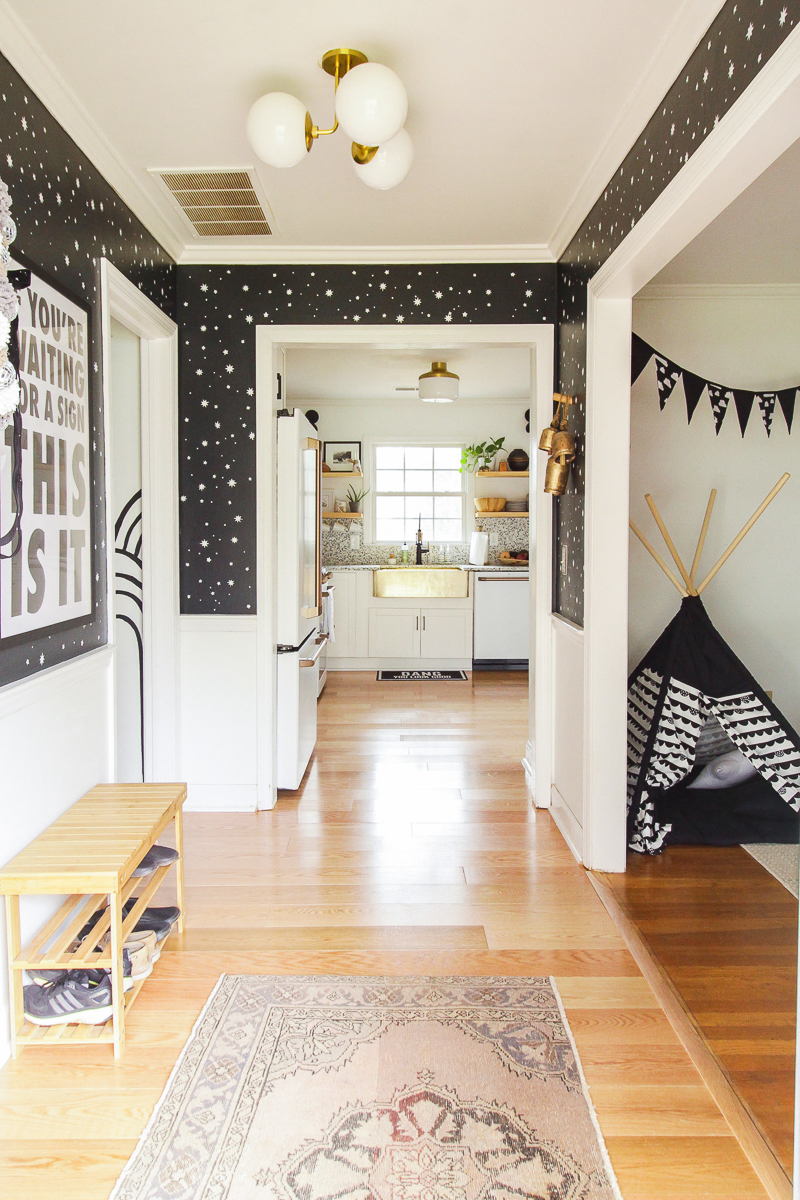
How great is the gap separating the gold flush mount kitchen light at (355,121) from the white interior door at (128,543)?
4.81 feet

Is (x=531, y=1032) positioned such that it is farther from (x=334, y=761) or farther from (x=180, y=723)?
(x=334, y=761)

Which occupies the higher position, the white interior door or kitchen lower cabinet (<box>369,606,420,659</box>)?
the white interior door

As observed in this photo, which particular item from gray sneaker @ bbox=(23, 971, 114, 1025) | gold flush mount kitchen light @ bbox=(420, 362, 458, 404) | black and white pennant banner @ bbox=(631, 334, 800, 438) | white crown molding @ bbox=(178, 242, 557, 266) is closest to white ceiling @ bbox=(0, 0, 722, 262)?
white crown molding @ bbox=(178, 242, 557, 266)

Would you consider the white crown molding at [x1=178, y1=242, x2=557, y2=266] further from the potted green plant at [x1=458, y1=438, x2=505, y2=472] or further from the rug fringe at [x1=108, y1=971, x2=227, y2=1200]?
the potted green plant at [x1=458, y1=438, x2=505, y2=472]

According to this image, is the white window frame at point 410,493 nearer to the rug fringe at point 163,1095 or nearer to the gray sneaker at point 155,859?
the gray sneaker at point 155,859

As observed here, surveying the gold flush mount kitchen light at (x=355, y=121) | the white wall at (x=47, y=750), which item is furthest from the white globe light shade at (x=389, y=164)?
the white wall at (x=47, y=750)

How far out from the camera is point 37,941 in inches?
75.9

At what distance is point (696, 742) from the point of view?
3.22 meters

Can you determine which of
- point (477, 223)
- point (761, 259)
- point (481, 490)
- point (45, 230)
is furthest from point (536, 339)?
point (481, 490)

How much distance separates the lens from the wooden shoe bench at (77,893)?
1.80m

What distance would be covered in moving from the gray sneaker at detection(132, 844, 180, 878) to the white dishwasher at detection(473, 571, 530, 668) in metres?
4.52

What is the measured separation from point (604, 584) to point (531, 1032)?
152 centimetres

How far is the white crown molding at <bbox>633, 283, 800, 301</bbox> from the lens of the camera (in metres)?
3.63

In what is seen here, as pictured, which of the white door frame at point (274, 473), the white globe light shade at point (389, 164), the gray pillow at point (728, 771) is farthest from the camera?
the white door frame at point (274, 473)
